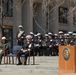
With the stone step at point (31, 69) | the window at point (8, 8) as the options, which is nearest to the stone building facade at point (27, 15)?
the window at point (8, 8)

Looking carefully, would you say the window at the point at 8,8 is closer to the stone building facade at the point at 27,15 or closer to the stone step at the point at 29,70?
the stone building facade at the point at 27,15

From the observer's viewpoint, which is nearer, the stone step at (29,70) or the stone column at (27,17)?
the stone step at (29,70)

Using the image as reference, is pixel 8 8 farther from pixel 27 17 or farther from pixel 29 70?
pixel 29 70

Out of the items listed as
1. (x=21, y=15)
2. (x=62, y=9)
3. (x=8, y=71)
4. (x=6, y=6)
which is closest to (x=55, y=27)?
(x=62, y=9)

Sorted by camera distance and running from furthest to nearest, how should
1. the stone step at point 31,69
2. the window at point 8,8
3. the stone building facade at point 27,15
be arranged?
the window at point 8,8 < the stone building facade at point 27,15 < the stone step at point 31,69

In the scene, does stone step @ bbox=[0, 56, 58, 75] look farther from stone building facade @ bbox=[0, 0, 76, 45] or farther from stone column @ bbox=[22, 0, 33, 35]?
stone column @ bbox=[22, 0, 33, 35]

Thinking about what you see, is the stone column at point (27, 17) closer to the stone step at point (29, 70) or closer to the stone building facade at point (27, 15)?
the stone building facade at point (27, 15)

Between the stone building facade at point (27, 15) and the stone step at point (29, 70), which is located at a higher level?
the stone building facade at point (27, 15)

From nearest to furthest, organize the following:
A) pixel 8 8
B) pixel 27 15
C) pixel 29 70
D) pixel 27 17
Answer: pixel 29 70 < pixel 8 8 < pixel 27 15 < pixel 27 17

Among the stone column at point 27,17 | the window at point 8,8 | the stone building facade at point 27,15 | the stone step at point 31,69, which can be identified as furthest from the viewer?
the stone column at point 27,17

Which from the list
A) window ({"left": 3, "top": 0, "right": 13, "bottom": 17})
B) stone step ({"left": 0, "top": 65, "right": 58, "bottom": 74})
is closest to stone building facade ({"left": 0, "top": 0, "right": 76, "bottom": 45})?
window ({"left": 3, "top": 0, "right": 13, "bottom": 17})

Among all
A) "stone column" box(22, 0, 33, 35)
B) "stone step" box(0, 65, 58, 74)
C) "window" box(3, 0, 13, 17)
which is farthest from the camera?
"stone column" box(22, 0, 33, 35)

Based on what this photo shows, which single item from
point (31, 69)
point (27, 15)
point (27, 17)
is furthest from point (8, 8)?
point (31, 69)

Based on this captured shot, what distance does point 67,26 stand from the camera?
165ft
